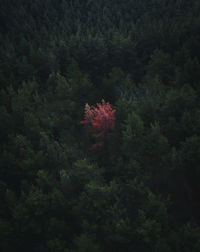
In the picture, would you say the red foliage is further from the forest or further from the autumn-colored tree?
the forest

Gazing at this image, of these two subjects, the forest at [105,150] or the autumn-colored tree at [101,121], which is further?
the autumn-colored tree at [101,121]

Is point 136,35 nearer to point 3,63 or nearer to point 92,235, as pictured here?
point 3,63

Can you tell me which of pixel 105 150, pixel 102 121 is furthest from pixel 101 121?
pixel 105 150

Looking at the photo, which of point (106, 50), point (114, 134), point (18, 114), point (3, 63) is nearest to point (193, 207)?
point (114, 134)

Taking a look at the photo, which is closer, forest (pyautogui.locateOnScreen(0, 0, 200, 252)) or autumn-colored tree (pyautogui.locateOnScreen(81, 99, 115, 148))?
forest (pyautogui.locateOnScreen(0, 0, 200, 252))

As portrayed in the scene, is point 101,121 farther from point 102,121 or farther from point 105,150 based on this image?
point 105,150

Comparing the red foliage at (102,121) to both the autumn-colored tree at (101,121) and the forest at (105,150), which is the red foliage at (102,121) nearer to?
the autumn-colored tree at (101,121)

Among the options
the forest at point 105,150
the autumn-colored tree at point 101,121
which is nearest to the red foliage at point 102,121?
the autumn-colored tree at point 101,121

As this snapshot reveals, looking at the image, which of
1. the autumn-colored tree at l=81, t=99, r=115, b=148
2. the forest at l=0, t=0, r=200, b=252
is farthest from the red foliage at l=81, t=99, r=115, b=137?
the forest at l=0, t=0, r=200, b=252

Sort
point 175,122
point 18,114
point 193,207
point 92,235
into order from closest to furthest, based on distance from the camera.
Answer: point 92,235, point 175,122, point 193,207, point 18,114
